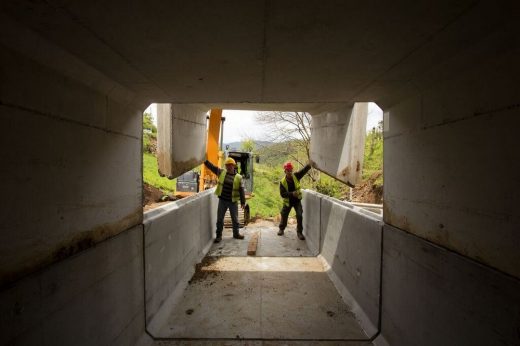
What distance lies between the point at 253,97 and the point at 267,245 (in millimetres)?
4962

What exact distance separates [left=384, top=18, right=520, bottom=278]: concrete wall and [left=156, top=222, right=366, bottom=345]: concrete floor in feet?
5.92

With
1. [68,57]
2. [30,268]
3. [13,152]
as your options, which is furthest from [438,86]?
[30,268]

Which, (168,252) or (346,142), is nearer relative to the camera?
(168,252)

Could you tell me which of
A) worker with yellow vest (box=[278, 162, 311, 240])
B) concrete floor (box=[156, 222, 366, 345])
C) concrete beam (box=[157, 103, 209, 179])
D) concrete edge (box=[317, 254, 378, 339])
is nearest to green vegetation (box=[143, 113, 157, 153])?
worker with yellow vest (box=[278, 162, 311, 240])

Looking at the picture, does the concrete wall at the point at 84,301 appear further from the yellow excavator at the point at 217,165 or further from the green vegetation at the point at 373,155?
the green vegetation at the point at 373,155

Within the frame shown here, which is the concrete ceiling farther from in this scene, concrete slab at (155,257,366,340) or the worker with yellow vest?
the worker with yellow vest

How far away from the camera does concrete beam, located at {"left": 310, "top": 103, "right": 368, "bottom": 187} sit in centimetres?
519

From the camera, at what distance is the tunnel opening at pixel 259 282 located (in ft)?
11.8

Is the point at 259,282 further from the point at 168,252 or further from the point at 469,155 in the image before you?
the point at 469,155

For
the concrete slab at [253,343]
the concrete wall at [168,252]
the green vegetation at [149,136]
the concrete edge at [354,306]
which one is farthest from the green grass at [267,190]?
the concrete slab at [253,343]

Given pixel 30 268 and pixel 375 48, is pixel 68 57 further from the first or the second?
pixel 375 48

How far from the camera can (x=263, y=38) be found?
1.92 meters

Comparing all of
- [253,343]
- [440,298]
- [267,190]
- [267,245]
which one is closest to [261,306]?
[253,343]

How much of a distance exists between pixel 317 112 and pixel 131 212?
4.92m
